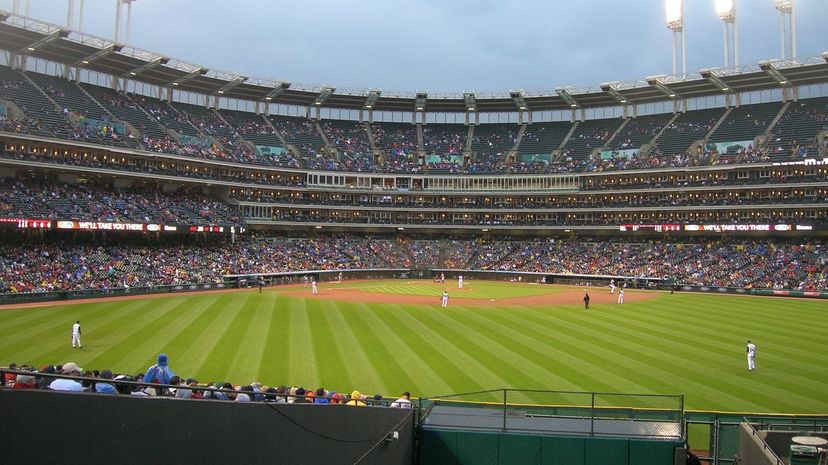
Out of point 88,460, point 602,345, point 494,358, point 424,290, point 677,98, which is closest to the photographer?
point 88,460

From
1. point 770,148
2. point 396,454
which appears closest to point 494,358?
point 396,454

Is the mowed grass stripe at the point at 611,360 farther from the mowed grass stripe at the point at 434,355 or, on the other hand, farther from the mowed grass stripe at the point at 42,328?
the mowed grass stripe at the point at 42,328

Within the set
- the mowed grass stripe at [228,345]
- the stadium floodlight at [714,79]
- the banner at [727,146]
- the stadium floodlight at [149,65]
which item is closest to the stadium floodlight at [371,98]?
the stadium floodlight at [149,65]

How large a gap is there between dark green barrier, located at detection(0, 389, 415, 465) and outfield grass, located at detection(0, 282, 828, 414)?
443 inches

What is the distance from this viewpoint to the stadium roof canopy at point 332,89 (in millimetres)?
59219

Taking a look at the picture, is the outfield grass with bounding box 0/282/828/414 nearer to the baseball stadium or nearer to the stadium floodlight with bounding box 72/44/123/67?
the baseball stadium

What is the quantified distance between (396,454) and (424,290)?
46.8m

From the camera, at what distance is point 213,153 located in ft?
235

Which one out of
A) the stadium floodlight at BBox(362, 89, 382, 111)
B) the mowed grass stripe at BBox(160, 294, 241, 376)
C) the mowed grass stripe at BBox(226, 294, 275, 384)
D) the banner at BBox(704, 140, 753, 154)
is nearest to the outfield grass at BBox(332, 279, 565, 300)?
the mowed grass stripe at BBox(226, 294, 275, 384)

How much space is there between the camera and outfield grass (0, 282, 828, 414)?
20.8m

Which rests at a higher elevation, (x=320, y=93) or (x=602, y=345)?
(x=320, y=93)

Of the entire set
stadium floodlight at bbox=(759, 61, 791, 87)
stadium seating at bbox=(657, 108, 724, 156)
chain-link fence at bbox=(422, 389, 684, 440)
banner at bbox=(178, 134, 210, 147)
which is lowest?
chain-link fence at bbox=(422, 389, 684, 440)

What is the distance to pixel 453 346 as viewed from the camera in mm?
27422

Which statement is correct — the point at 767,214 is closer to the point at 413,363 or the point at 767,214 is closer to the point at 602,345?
the point at 602,345
